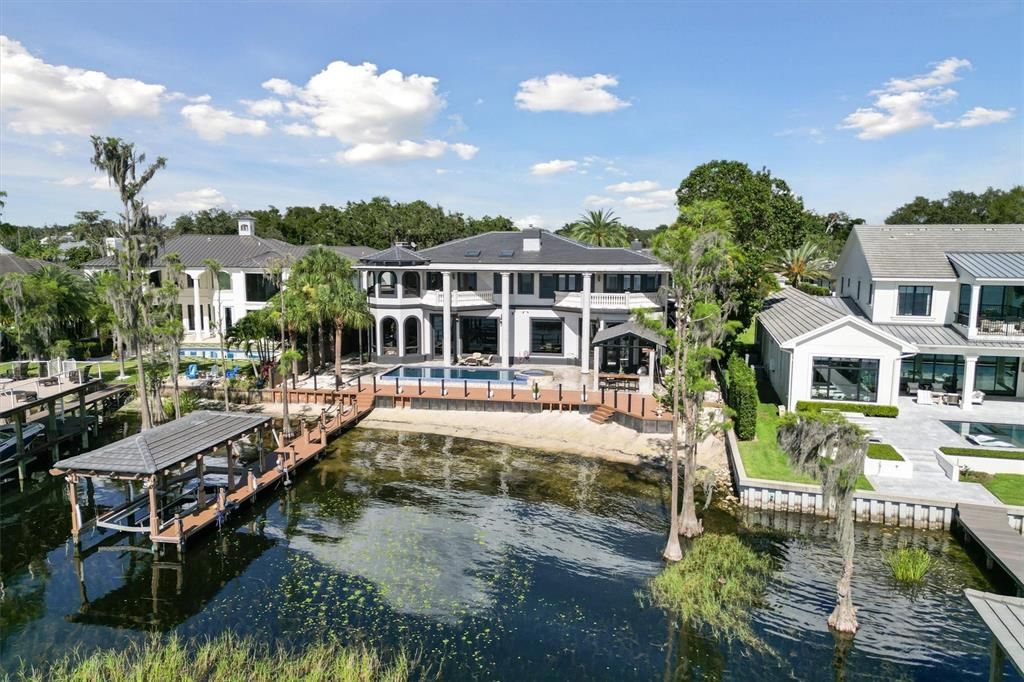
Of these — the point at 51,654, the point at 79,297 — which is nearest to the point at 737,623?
the point at 51,654

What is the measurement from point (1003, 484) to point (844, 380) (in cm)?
898

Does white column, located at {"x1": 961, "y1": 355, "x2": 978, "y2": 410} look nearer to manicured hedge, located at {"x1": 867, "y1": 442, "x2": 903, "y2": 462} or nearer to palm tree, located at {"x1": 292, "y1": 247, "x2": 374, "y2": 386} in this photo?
manicured hedge, located at {"x1": 867, "y1": 442, "x2": 903, "y2": 462}

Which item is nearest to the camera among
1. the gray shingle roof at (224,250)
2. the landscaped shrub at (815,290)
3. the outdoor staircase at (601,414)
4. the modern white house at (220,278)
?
the outdoor staircase at (601,414)

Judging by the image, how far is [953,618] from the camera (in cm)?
1520

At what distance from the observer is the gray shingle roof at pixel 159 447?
18.3 m

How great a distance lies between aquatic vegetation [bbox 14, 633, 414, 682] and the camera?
1309 centimetres

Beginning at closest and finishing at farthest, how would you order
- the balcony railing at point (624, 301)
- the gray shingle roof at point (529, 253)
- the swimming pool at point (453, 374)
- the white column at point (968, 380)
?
the white column at point (968, 380) → the swimming pool at point (453, 374) → the balcony railing at point (624, 301) → the gray shingle roof at point (529, 253)

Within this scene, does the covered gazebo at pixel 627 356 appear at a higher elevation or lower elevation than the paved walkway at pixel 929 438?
higher

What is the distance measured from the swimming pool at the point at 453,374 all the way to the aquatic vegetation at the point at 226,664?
21.9 m

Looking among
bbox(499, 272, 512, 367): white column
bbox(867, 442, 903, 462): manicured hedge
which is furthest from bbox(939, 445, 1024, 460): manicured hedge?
bbox(499, 272, 512, 367): white column

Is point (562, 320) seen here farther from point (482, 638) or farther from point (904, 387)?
point (482, 638)

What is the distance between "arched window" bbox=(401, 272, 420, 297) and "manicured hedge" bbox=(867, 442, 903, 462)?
28.3 m

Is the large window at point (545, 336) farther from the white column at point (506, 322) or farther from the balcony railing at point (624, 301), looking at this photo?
the balcony railing at point (624, 301)

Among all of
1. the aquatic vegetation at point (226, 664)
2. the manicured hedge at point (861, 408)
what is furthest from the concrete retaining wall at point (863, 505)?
the aquatic vegetation at point (226, 664)
